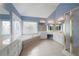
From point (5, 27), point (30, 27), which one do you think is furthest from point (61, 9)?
point (5, 27)

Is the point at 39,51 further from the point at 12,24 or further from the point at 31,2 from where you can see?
the point at 31,2

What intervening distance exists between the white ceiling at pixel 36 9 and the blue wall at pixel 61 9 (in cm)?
9

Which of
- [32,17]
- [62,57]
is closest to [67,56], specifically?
[62,57]

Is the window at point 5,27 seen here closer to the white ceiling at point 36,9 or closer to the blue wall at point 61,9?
the white ceiling at point 36,9

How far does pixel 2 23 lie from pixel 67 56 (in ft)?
4.17

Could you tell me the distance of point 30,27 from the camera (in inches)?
77.0

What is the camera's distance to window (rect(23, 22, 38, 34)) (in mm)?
1916

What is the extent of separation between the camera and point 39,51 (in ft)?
6.09

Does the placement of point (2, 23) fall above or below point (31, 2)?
below

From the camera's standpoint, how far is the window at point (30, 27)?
1916 millimetres

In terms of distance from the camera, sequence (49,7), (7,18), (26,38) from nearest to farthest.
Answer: (7,18) < (49,7) < (26,38)

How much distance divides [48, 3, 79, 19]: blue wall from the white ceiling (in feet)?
0.29

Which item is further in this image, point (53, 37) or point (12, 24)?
point (53, 37)

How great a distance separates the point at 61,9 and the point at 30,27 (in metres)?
0.72
